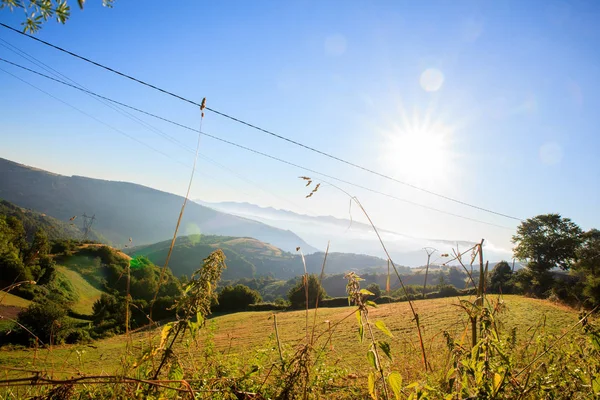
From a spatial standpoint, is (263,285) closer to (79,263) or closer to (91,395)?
(79,263)

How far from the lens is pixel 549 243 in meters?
40.0

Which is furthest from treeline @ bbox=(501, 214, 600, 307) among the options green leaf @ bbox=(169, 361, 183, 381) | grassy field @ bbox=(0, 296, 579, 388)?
green leaf @ bbox=(169, 361, 183, 381)

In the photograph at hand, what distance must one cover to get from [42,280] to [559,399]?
73.6m

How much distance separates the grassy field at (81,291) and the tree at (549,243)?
265ft

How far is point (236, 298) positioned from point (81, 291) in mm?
36562

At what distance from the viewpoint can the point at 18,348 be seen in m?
25.7

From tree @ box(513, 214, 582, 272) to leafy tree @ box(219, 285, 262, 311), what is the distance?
160 feet

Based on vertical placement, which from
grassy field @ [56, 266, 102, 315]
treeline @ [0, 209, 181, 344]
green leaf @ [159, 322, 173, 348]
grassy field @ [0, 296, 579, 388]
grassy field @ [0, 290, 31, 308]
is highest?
green leaf @ [159, 322, 173, 348]

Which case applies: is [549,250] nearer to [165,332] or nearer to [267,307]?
[267,307]

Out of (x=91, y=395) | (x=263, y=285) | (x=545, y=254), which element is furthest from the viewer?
(x=263, y=285)

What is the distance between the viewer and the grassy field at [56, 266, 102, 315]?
52281 millimetres

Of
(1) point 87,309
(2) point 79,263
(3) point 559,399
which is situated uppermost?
(3) point 559,399

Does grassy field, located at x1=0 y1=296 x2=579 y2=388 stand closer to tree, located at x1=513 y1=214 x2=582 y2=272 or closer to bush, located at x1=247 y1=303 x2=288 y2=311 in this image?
tree, located at x1=513 y1=214 x2=582 y2=272

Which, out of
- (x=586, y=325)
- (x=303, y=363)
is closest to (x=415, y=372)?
(x=586, y=325)
